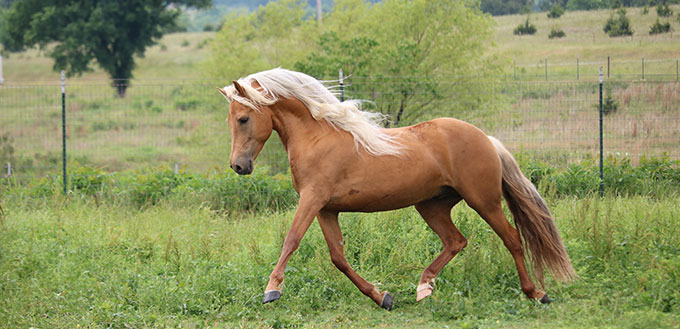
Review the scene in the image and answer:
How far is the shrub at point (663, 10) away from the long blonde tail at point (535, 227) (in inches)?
306

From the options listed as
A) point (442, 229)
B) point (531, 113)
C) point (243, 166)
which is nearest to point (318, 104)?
point (243, 166)

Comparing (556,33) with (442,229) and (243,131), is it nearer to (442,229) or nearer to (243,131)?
(442,229)

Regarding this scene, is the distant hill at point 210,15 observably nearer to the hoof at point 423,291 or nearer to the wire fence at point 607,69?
the wire fence at point 607,69

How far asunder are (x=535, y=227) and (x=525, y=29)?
352 inches

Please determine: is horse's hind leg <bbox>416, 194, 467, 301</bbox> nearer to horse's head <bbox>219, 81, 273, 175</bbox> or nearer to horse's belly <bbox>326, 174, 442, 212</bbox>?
horse's belly <bbox>326, 174, 442, 212</bbox>

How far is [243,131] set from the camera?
5551 mm

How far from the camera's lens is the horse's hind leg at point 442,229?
19.7ft

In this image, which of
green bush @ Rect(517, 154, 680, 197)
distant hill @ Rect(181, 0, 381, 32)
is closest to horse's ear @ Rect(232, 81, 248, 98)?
green bush @ Rect(517, 154, 680, 197)

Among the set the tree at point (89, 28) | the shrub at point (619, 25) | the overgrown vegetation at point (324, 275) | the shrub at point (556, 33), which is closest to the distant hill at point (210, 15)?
the tree at point (89, 28)

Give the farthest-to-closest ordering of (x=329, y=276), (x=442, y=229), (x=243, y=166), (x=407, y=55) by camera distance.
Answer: (x=407, y=55) → (x=329, y=276) → (x=442, y=229) → (x=243, y=166)

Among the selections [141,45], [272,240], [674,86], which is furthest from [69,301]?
[141,45]

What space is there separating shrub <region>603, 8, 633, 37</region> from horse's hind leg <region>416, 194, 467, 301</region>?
8100 mm

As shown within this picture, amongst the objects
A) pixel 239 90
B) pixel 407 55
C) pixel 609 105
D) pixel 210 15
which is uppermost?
pixel 210 15

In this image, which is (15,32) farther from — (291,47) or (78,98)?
Result: (291,47)
